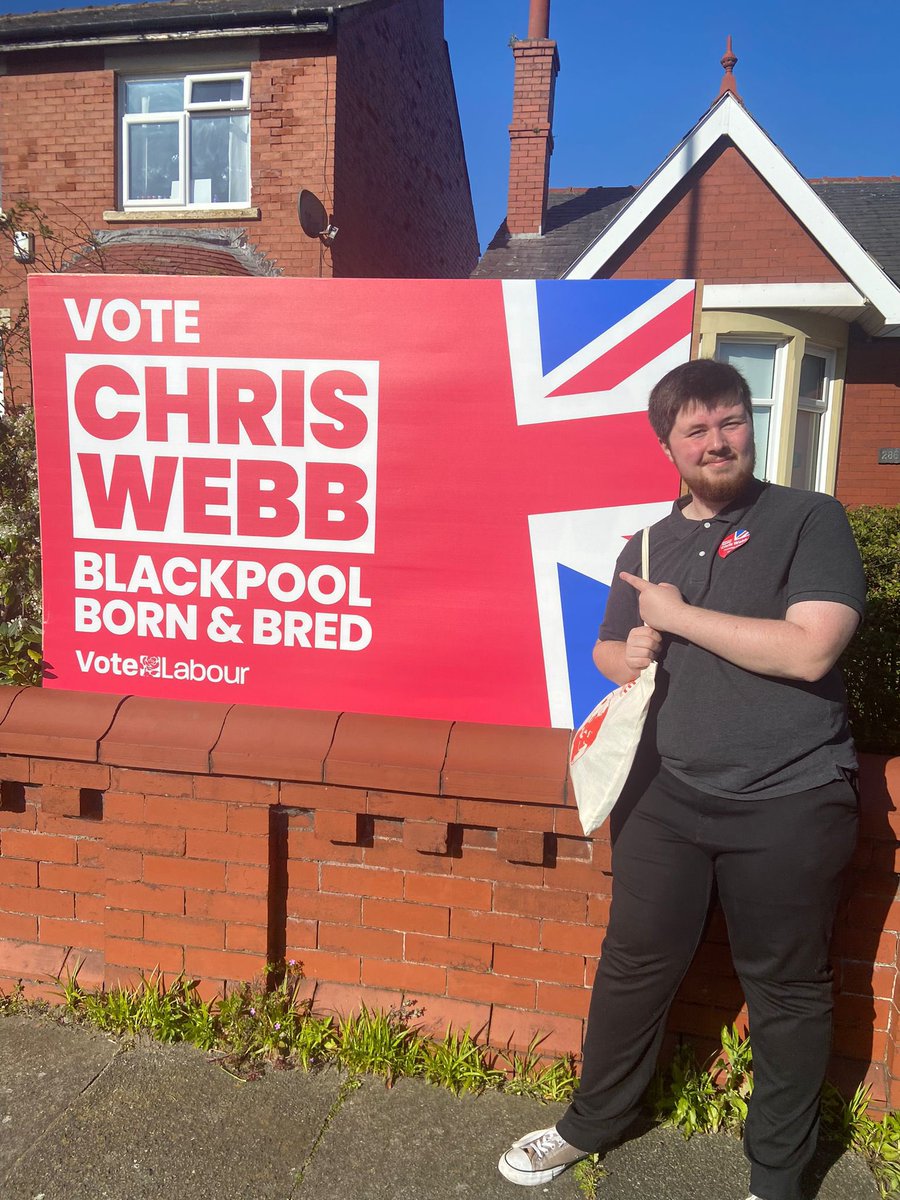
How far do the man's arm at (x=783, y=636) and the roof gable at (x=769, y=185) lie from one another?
8.76 m

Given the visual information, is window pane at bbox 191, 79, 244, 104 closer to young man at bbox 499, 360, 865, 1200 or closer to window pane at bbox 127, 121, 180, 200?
window pane at bbox 127, 121, 180, 200

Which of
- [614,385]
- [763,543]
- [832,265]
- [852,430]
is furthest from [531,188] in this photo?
[763,543]

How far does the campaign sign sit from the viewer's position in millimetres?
2422

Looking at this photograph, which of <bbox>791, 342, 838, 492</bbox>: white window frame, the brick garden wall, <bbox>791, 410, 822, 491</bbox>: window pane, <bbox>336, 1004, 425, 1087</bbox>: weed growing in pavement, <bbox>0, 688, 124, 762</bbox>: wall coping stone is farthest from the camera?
<bbox>791, 410, 822, 491</bbox>: window pane

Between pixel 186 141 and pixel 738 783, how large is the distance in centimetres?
1180

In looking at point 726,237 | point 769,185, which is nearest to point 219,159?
point 726,237

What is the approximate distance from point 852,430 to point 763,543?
10259mm


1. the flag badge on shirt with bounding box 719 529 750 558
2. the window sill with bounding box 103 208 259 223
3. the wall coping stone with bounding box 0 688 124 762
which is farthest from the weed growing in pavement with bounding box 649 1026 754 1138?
the window sill with bounding box 103 208 259 223

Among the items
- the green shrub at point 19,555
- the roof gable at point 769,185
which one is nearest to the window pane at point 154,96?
the roof gable at point 769,185

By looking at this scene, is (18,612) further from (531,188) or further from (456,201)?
(456,201)

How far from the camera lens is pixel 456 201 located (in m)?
17.4

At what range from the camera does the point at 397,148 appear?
13281mm

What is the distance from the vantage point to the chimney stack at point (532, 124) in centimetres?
1237

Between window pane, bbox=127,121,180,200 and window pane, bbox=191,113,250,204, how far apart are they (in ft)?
0.92
